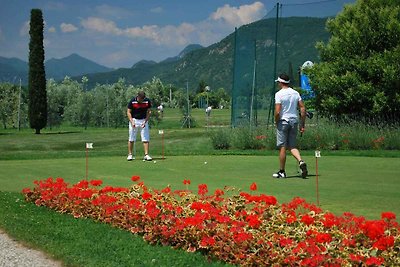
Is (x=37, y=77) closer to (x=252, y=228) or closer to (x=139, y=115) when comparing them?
(x=139, y=115)

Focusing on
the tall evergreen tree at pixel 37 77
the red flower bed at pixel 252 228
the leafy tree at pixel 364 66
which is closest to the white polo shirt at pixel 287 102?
the red flower bed at pixel 252 228

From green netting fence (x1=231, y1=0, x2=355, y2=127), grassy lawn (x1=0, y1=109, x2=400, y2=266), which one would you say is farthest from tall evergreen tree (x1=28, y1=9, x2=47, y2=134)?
grassy lawn (x1=0, y1=109, x2=400, y2=266)

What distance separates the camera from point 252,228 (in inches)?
243

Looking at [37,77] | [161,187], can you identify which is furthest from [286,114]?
[37,77]

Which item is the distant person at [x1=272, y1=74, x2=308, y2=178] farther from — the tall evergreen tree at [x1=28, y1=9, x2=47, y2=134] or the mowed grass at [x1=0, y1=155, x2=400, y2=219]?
the tall evergreen tree at [x1=28, y1=9, x2=47, y2=134]

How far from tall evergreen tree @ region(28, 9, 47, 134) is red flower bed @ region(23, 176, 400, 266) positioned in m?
37.1

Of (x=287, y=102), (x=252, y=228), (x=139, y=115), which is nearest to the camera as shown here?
(x=252, y=228)

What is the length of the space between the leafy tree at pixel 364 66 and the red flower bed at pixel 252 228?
1586 centimetres

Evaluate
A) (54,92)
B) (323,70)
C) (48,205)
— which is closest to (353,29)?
(323,70)

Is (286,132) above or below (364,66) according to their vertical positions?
below

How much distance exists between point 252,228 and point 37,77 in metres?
41.4

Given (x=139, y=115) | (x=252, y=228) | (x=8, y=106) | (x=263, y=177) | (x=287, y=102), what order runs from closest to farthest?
(x=252, y=228) < (x=263, y=177) < (x=287, y=102) < (x=139, y=115) < (x=8, y=106)

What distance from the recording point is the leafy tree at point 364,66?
73.4 ft

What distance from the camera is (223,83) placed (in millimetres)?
157000
